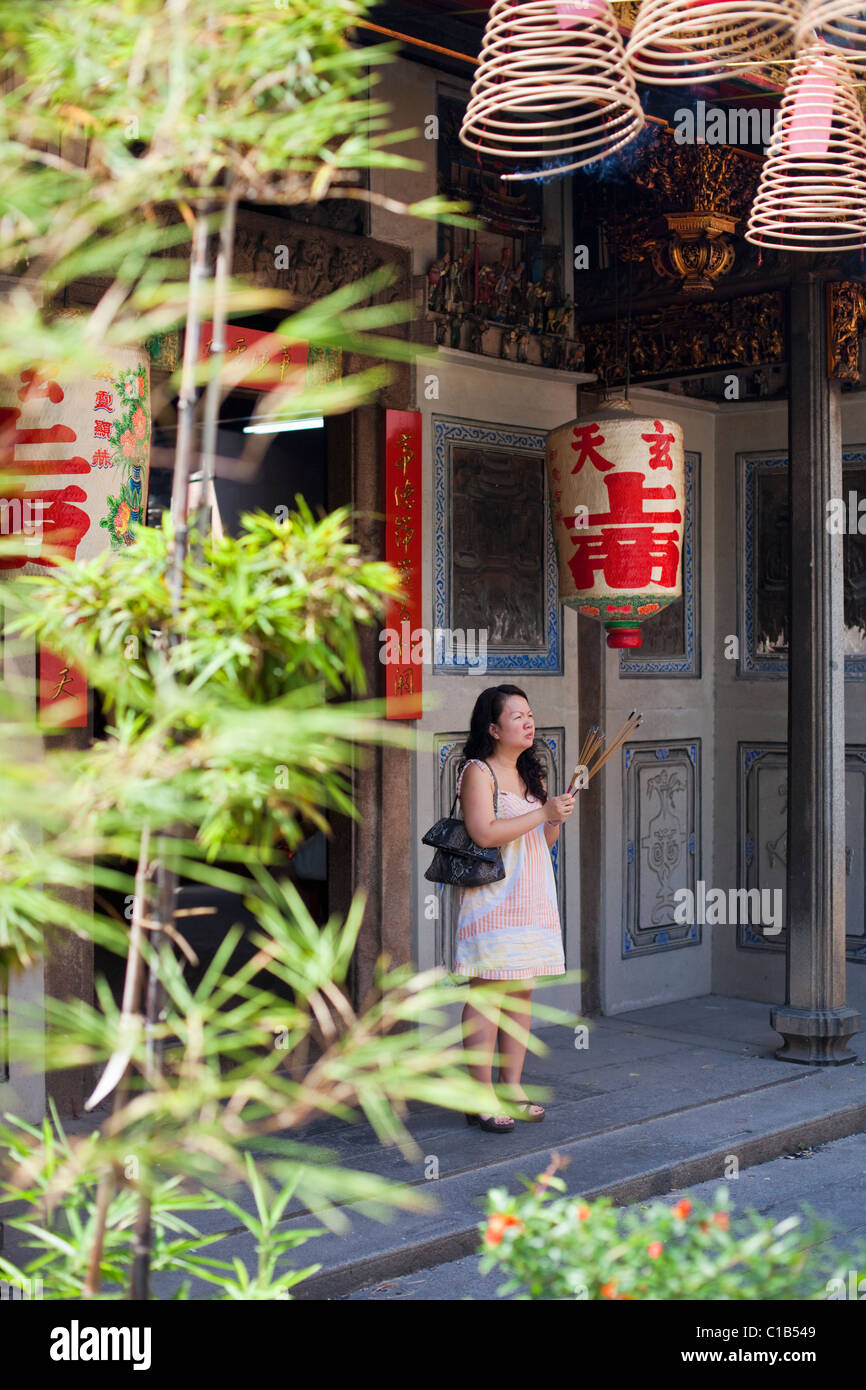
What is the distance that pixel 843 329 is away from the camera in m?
5.61

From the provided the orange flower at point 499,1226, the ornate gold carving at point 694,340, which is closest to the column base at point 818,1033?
the ornate gold carving at point 694,340

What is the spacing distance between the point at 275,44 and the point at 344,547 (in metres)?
0.56

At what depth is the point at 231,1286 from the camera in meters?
1.97

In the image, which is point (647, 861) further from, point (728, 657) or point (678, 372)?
point (678, 372)

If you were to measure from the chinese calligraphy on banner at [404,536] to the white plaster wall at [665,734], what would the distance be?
4.52ft

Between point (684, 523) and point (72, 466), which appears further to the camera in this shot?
point (684, 523)

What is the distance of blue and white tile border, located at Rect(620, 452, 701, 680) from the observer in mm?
7023

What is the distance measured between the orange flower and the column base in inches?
159

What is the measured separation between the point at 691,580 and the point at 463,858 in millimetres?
2845

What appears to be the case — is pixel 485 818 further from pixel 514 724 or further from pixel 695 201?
pixel 695 201

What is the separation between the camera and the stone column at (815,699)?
18.4ft

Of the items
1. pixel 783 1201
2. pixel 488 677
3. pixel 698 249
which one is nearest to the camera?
pixel 783 1201
